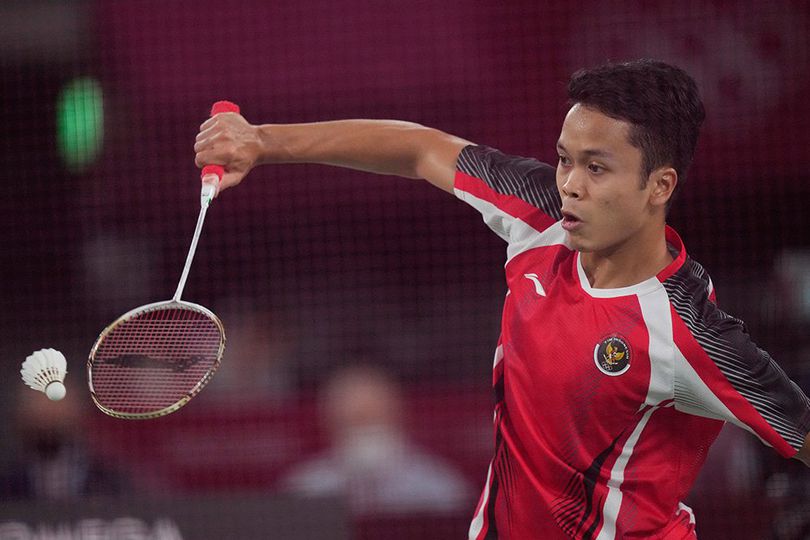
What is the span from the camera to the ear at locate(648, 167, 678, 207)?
2121 millimetres

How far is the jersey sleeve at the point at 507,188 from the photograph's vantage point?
2.35m

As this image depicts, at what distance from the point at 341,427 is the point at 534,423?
2.75 metres

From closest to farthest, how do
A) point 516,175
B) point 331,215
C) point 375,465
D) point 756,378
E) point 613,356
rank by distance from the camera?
point 756,378 → point 613,356 → point 516,175 → point 375,465 → point 331,215

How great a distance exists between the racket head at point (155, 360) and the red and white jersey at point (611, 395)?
66cm

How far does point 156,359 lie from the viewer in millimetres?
2662

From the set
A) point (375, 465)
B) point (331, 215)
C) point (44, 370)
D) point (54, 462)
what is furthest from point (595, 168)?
point (331, 215)

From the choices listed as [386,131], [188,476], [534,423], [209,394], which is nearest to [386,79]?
[209,394]

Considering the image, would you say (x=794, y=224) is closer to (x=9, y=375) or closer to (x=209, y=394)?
(x=209, y=394)

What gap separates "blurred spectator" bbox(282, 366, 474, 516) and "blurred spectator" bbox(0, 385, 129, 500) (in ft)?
2.69

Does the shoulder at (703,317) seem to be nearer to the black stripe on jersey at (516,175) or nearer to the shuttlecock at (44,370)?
the black stripe on jersey at (516,175)

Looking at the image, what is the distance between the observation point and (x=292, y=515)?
143 inches

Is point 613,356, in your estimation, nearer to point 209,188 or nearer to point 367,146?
point 367,146

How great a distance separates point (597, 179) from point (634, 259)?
0.64 feet

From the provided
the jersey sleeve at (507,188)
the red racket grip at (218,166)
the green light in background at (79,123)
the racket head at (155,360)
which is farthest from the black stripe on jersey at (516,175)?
the green light in background at (79,123)
